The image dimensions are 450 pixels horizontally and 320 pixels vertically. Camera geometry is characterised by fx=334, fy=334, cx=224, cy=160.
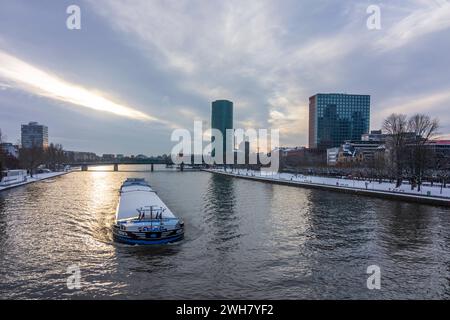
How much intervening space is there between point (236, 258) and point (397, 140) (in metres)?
58.7

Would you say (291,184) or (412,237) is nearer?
(412,237)

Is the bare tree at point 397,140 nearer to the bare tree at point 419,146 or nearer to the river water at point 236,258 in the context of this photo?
the bare tree at point 419,146

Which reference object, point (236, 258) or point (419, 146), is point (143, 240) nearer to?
point (236, 258)

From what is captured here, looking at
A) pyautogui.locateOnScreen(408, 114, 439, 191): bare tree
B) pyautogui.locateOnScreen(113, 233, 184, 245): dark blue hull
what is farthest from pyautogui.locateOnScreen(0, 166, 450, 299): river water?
pyautogui.locateOnScreen(408, 114, 439, 191): bare tree

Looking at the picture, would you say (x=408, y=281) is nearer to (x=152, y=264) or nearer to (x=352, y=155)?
(x=152, y=264)

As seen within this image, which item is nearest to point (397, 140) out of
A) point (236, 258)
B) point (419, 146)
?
point (419, 146)

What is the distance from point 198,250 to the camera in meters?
22.6

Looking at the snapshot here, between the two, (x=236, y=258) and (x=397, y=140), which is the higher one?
(x=397, y=140)

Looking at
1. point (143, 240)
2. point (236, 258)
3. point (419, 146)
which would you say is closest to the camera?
point (236, 258)

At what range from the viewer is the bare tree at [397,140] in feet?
208

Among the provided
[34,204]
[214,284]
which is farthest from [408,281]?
[34,204]

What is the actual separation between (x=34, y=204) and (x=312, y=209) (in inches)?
1461

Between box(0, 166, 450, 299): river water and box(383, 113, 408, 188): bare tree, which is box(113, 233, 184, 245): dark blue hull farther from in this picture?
box(383, 113, 408, 188): bare tree

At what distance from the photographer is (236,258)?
20969 millimetres
